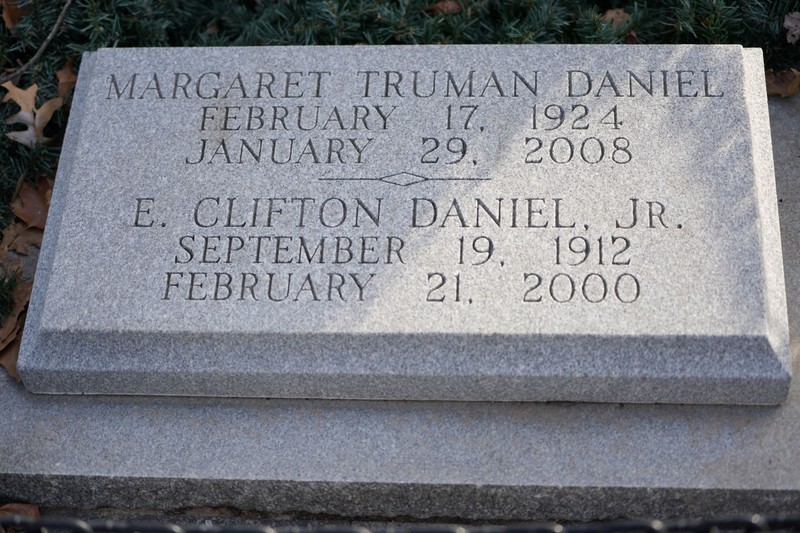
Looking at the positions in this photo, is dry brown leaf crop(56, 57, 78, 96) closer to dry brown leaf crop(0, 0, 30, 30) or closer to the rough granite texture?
dry brown leaf crop(0, 0, 30, 30)

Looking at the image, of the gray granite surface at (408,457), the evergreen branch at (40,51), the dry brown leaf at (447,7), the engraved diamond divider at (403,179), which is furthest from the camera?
the dry brown leaf at (447,7)

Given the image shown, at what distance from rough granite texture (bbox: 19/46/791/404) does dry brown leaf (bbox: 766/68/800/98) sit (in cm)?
60

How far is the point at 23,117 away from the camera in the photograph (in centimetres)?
451

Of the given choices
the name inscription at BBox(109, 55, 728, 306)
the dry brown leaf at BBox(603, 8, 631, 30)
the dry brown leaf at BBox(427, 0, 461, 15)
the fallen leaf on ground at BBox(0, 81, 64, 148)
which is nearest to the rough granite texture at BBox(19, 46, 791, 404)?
the name inscription at BBox(109, 55, 728, 306)

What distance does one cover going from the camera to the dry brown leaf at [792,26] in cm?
449

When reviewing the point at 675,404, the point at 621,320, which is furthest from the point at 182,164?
the point at 675,404

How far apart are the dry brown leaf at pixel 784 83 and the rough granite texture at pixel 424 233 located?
60 centimetres

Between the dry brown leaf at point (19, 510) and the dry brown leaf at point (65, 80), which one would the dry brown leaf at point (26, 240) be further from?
the dry brown leaf at point (19, 510)

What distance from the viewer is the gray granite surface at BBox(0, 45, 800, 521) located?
3.35 meters

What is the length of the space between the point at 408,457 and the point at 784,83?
8.41ft

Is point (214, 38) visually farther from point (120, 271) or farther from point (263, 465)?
point (263, 465)

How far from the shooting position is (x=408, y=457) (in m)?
3.46

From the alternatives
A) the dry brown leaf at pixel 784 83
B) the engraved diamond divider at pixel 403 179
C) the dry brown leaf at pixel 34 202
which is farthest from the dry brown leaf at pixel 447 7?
the dry brown leaf at pixel 34 202

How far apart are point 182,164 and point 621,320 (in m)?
1.79
